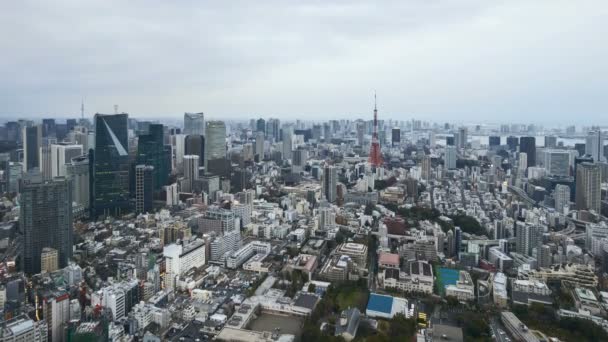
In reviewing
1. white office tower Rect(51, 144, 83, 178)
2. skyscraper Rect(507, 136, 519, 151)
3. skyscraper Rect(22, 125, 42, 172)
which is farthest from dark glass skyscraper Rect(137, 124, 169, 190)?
skyscraper Rect(507, 136, 519, 151)

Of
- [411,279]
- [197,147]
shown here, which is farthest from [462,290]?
[197,147]

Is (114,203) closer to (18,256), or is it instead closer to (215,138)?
(18,256)

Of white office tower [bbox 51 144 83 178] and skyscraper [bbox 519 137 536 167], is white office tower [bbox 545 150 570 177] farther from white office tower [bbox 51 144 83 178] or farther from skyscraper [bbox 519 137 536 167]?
white office tower [bbox 51 144 83 178]

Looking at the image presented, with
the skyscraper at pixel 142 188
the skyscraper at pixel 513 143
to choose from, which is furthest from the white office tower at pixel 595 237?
the skyscraper at pixel 513 143

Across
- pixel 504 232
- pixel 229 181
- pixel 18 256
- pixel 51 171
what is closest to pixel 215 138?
pixel 229 181

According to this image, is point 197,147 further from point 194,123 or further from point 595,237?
point 595,237

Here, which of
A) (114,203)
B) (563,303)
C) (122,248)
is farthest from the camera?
(114,203)

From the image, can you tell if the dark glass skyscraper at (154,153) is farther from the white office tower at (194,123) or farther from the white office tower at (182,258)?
the white office tower at (194,123)
